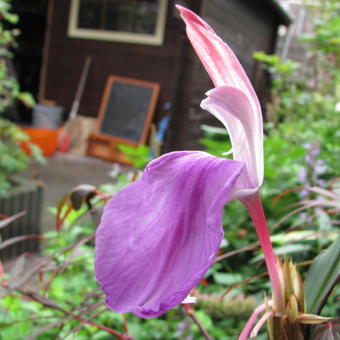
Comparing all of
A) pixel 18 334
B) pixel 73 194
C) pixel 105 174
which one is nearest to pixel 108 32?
pixel 105 174

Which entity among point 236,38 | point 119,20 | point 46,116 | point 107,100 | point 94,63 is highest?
point 119,20

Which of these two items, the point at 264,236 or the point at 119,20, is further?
the point at 119,20

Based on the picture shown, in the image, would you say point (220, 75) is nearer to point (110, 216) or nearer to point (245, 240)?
point (110, 216)

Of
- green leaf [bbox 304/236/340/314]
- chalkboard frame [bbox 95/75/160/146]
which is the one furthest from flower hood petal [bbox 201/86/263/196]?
chalkboard frame [bbox 95/75/160/146]

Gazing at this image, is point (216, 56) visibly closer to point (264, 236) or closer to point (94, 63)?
point (264, 236)

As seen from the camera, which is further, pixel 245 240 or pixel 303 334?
pixel 245 240

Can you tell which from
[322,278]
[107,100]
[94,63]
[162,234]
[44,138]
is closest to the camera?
[162,234]

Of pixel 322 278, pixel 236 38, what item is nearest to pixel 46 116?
pixel 236 38

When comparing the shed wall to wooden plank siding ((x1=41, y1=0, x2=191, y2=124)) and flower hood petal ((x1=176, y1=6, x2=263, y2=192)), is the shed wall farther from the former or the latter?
flower hood petal ((x1=176, y1=6, x2=263, y2=192))
